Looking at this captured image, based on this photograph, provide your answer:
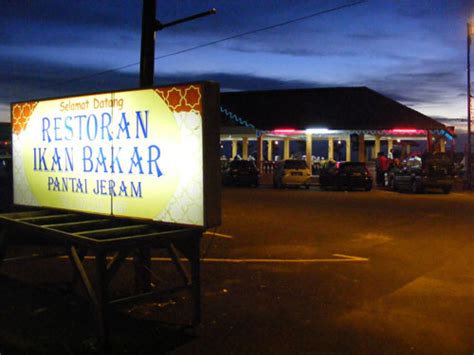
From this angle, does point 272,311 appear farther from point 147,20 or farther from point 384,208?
point 384,208

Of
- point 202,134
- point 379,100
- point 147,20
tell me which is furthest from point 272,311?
point 379,100

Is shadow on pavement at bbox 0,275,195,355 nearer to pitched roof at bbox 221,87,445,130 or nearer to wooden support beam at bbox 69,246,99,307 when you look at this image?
wooden support beam at bbox 69,246,99,307

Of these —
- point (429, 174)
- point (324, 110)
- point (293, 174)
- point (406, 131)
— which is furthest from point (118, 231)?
point (324, 110)

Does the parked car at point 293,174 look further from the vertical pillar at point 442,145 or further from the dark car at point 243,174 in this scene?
the vertical pillar at point 442,145

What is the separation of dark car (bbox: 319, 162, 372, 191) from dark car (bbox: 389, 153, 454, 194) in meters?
1.88

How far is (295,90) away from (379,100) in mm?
7037

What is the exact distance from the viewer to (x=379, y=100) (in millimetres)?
44594

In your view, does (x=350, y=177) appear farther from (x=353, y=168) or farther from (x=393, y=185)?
(x=393, y=185)

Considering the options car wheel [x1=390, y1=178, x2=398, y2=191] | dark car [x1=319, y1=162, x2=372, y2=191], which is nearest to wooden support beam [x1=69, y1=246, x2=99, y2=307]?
dark car [x1=319, y1=162, x2=372, y2=191]

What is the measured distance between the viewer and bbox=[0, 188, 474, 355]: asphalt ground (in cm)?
630

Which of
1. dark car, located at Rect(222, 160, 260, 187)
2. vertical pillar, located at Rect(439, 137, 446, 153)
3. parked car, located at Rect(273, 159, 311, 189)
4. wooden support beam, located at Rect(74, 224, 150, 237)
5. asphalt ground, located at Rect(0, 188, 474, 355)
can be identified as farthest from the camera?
vertical pillar, located at Rect(439, 137, 446, 153)

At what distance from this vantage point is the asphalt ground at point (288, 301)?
6301 mm

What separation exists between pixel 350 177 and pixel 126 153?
24.4m

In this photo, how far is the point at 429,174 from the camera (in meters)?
28.2
